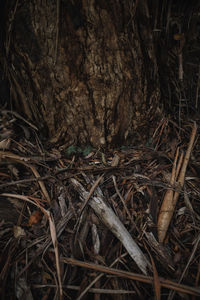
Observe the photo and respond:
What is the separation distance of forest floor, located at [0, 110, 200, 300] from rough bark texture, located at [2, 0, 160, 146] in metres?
0.18

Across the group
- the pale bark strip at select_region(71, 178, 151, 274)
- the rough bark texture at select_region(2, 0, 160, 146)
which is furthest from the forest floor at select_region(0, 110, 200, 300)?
the rough bark texture at select_region(2, 0, 160, 146)

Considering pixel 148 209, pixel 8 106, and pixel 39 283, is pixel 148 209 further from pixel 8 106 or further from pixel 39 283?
pixel 8 106

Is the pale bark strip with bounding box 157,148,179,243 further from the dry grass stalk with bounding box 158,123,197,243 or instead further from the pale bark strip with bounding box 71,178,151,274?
the pale bark strip with bounding box 71,178,151,274

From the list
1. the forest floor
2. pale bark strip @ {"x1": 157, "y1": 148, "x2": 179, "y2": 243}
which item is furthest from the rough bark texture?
pale bark strip @ {"x1": 157, "y1": 148, "x2": 179, "y2": 243}

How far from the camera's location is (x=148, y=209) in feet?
3.34

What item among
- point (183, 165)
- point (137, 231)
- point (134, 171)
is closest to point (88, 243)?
point (137, 231)

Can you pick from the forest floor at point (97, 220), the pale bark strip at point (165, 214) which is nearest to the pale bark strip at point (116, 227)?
the forest floor at point (97, 220)

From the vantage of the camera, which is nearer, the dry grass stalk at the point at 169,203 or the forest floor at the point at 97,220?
the forest floor at the point at 97,220

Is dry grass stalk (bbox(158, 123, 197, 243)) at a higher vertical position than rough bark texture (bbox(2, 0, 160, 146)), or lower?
lower

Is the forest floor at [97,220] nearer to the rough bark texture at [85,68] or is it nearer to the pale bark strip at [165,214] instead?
the pale bark strip at [165,214]

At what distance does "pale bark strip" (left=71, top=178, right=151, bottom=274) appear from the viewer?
2.79 ft

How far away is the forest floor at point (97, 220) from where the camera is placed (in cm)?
81

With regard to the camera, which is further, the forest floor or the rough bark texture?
the rough bark texture

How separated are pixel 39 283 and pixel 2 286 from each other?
0.56 feet
